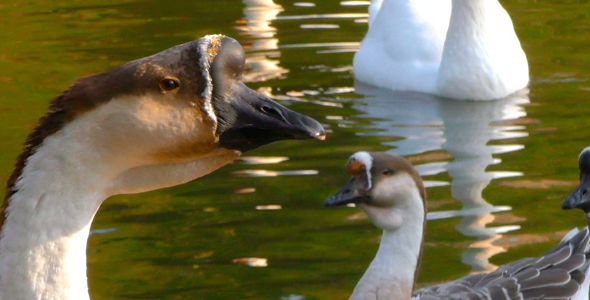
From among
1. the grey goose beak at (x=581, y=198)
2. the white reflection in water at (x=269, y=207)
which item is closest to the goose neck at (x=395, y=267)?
the grey goose beak at (x=581, y=198)

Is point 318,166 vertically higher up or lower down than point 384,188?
lower down

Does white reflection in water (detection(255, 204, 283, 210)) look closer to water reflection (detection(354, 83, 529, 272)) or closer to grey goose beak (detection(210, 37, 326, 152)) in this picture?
water reflection (detection(354, 83, 529, 272))

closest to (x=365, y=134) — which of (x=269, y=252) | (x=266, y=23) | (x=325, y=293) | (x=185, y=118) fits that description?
(x=269, y=252)

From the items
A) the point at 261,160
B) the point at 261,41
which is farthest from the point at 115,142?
the point at 261,41

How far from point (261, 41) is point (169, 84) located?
9891mm

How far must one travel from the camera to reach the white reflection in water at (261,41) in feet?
38.4

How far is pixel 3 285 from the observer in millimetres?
3133

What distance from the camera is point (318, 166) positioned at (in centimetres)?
870

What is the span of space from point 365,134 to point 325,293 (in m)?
3.13

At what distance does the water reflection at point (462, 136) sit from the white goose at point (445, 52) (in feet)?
0.46

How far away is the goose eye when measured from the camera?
3.22 meters

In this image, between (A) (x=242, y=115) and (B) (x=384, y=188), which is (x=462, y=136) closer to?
(B) (x=384, y=188)

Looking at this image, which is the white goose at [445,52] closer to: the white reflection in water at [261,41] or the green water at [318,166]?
the green water at [318,166]

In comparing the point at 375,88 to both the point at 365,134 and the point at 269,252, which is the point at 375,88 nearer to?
the point at 365,134
